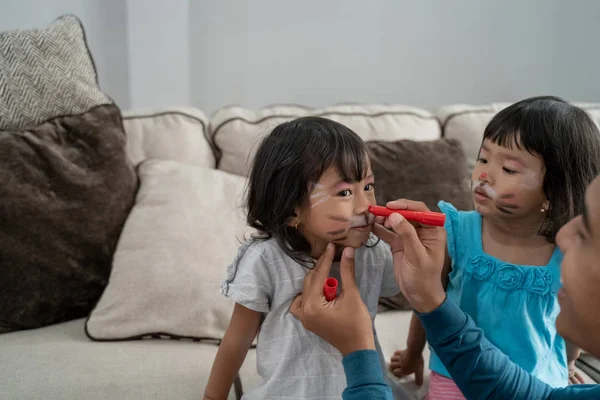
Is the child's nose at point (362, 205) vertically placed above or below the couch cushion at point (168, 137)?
above

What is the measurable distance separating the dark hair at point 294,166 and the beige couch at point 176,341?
0.46m

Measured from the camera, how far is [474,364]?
960 mm

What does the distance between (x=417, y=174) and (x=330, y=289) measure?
859 millimetres

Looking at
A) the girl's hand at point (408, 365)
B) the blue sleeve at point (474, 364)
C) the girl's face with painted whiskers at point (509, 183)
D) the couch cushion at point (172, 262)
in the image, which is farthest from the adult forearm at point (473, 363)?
the couch cushion at point (172, 262)

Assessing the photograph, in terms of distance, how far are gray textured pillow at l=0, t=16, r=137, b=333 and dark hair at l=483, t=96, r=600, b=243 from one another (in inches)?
39.8

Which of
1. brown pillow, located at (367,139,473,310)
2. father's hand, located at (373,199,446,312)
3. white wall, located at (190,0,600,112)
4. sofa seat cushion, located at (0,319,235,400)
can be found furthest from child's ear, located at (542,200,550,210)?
white wall, located at (190,0,600,112)

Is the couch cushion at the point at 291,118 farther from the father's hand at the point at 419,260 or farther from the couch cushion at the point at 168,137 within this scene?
the father's hand at the point at 419,260

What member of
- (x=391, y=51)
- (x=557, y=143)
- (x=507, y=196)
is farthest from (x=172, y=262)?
(x=391, y=51)

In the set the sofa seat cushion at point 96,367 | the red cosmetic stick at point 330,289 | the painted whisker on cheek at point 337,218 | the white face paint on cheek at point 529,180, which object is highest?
the white face paint on cheek at point 529,180

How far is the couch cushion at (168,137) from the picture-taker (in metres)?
1.85

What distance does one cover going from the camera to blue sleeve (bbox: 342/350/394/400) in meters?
0.91

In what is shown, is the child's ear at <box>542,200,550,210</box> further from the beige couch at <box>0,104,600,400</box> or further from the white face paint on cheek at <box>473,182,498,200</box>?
the beige couch at <box>0,104,600,400</box>

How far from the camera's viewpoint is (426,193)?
1718mm

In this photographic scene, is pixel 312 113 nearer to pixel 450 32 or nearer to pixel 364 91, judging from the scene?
pixel 364 91
